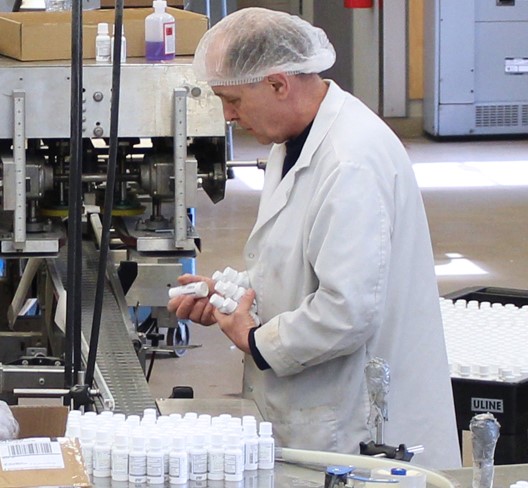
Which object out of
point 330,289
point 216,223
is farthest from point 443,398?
point 216,223

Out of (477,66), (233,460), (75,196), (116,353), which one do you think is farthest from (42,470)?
(477,66)

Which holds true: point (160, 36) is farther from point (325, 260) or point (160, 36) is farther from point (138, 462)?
point (138, 462)

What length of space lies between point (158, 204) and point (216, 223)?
12.6 ft

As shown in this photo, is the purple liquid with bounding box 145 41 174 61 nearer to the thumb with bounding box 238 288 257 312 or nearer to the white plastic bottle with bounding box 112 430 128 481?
the thumb with bounding box 238 288 257 312

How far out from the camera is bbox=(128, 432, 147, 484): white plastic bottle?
5.01 feet

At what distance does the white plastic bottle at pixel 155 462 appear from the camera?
152 centimetres

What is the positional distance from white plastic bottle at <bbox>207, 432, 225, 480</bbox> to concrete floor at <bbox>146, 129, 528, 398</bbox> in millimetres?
2380

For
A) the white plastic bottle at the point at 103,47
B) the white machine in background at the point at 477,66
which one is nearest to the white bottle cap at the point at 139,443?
the white plastic bottle at the point at 103,47

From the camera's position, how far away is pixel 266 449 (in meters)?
1.58

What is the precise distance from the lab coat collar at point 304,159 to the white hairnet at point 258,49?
6 cm

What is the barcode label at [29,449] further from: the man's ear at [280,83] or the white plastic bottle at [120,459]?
the man's ear at [280,83]

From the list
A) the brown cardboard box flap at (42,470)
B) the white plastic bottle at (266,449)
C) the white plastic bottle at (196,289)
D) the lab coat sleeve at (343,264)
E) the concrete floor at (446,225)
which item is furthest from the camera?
the concrete floor at (446,225)

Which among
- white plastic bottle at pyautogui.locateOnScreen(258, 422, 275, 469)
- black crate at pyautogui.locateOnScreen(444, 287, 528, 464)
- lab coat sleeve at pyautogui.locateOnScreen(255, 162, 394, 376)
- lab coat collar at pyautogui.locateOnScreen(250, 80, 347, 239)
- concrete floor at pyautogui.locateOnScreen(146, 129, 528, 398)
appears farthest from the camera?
concrete floor at pyautogui.locateOnScreen(146, 129, 528, 398)

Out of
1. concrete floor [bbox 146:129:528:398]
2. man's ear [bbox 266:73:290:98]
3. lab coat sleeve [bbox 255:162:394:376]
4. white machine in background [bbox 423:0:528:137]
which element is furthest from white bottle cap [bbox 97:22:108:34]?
A: white machine in background [bbox 423:0:528:137]
